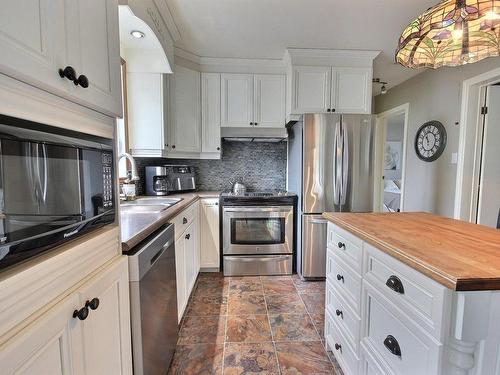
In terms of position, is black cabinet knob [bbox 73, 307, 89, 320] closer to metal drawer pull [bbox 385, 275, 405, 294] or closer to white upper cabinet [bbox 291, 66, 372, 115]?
metal drawer pull [bbox 385, 275, 405, 294]

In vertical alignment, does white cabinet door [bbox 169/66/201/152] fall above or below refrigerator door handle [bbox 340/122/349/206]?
above

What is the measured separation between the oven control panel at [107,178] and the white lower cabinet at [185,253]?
2.53ft

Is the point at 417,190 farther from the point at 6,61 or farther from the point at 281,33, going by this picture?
the point at 6,61

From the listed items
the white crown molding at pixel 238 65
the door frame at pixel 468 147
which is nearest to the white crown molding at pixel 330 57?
the white crown molding at pixel 238 65

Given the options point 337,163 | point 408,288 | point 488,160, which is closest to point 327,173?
point 337,163

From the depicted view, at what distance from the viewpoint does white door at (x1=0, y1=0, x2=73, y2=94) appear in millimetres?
490

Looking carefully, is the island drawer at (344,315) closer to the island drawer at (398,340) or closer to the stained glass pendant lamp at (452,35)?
the island drawer at (398,340)

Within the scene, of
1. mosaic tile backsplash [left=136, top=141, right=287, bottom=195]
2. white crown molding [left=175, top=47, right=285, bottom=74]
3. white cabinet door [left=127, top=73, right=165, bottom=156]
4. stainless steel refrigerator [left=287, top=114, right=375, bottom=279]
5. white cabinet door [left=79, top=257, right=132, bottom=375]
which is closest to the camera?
white cabinet door [left=79, top=257, right=132, bottom=375]

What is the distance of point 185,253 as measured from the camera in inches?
78.7

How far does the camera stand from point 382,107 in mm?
4145

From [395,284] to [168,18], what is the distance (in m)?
2.44

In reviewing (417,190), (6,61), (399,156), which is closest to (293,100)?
(417,190)

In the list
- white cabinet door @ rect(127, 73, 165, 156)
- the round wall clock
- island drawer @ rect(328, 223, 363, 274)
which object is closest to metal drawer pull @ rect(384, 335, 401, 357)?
island drawer @ rect(328, 223, 363, 274)

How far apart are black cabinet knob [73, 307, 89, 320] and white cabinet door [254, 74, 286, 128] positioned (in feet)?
8.47
